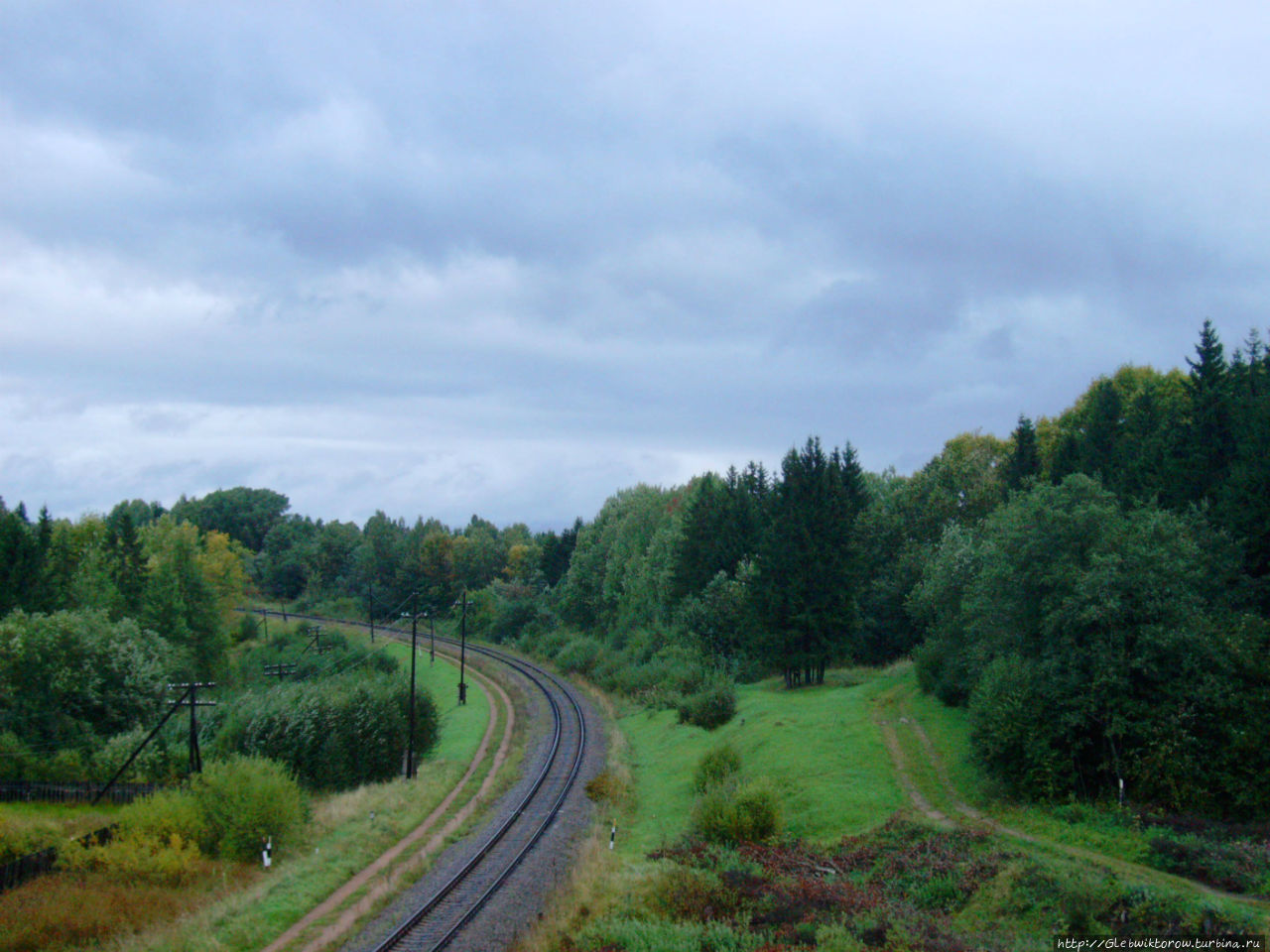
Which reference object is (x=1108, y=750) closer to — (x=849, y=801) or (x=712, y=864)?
(x=849, y=801)

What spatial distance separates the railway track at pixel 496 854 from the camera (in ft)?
66.9

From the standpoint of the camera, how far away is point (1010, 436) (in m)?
73.6

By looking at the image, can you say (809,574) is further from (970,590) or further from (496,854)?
(496,854)

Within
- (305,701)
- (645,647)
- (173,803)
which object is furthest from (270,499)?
(173,803)

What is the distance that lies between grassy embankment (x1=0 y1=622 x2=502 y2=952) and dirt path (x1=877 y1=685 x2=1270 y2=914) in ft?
58.0

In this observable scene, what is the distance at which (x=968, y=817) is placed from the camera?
2634 centimetres

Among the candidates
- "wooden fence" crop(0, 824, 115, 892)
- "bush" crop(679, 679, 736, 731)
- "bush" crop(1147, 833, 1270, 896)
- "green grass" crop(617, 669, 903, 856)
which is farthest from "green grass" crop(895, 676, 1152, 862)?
"wooden fence" crop(0, 824, 115, 892)

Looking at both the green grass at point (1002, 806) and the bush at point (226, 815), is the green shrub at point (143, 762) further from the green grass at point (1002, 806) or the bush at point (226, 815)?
the green grass at point (1002, 806)

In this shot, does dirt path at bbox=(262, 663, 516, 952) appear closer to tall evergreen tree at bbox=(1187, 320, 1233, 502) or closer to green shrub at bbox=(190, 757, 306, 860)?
green shrub at bbox=(190, 757, 306, 860)

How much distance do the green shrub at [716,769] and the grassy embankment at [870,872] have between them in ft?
2.96

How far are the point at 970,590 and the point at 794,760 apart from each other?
10.7m

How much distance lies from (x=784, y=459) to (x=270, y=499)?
505ft

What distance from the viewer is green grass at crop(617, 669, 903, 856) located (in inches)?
1104

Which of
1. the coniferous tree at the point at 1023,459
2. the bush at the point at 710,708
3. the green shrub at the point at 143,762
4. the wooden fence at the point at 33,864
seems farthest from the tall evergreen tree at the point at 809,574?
the wooden fence at the point at 33,864
